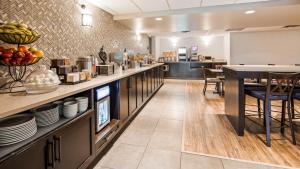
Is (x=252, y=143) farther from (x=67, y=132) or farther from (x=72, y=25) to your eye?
(x=72, y=25)

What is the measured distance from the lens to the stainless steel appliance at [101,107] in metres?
2.05

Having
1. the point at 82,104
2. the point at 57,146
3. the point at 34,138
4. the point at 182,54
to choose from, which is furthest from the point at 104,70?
the point at 182,54

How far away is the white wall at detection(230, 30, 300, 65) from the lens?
346 inches

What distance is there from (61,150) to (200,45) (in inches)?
407

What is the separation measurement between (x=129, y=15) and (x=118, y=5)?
72cm

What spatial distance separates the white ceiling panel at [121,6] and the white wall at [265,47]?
23.5 feet

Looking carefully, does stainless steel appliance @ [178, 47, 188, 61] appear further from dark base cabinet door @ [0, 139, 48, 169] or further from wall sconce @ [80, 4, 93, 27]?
dark base cabinet door @ [0, 139, 48, 169]

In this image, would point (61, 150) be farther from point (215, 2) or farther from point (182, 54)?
point (182, 54)

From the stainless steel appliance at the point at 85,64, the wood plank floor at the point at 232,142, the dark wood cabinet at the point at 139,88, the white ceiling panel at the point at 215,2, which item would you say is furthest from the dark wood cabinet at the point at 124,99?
the white ceiling panel at the point at 215,2

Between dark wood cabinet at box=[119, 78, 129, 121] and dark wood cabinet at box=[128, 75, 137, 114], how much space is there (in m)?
0.15

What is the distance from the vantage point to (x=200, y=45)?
1059 centimetres

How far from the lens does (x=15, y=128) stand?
1076 millimetres

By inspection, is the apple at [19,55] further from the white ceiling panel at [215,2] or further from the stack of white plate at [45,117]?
the white ceiling panel at [215,2]

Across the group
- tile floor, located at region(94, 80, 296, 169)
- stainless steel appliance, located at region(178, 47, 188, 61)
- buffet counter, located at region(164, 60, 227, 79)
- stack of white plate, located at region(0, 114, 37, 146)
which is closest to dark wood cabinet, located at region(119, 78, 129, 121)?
tile floor, located at region(94, 80, 296, 169)
